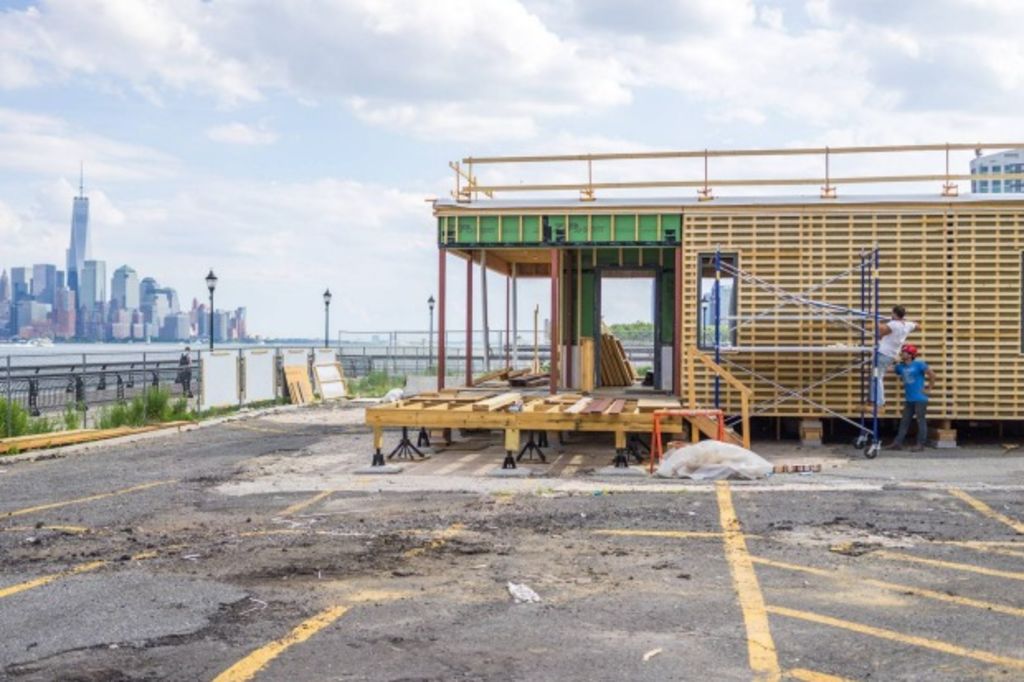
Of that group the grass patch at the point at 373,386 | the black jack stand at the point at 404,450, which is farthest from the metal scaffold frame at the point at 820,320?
the grass patch at the point at 373,386

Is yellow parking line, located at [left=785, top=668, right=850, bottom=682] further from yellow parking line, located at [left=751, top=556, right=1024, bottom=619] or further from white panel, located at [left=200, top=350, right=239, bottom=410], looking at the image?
white panel, located at [left=200, top=350, right=239, bottom=410]

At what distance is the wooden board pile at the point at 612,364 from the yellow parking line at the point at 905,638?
1559 cm

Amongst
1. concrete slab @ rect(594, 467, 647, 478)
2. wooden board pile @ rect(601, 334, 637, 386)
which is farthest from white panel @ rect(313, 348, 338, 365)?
concrete slab @ rect(594, 467, 647, 478)

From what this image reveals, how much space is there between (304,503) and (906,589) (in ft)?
20.9

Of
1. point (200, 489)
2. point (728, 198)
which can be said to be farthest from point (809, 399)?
point (200, 489)

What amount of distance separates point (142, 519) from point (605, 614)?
5563 millimetres

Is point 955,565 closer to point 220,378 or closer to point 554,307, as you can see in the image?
point 554,307

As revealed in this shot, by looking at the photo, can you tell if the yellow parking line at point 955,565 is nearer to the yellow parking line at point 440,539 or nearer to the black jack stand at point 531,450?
the yellow parking line at point 440,539

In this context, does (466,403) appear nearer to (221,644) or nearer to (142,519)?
(142,519)

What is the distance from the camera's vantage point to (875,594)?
23.0ft

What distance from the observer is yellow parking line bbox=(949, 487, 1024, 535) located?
31.7 feet

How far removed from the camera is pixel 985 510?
34.5ft

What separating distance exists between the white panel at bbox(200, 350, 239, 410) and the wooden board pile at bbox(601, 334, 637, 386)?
31.1ft

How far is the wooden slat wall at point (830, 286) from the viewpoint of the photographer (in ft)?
55.8
